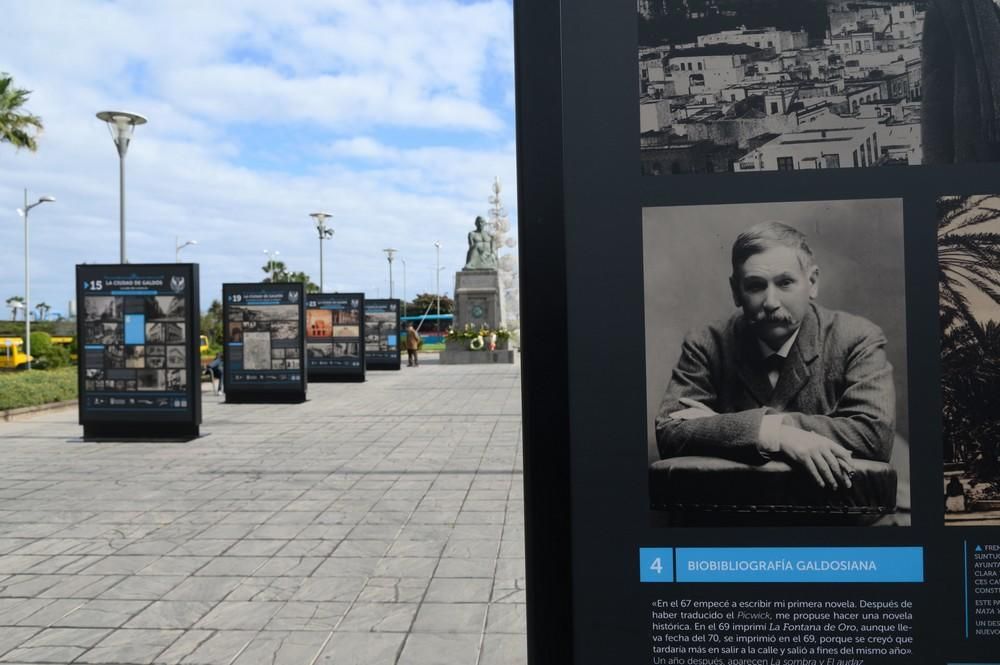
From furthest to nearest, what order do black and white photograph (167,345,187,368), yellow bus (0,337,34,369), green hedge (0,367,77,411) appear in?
1. yellow bus (0,337,34,369)
2. green hedge (0,367,77,411)
3. black and white photograph (167,345,187,368)

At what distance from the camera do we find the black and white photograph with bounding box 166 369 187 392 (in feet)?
35.7

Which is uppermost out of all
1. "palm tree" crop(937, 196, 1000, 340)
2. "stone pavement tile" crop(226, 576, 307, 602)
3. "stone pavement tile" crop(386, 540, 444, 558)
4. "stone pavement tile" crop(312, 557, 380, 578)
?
"palm tree" crop(937, 196, 1000, 340)

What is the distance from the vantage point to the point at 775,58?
1.47 meters

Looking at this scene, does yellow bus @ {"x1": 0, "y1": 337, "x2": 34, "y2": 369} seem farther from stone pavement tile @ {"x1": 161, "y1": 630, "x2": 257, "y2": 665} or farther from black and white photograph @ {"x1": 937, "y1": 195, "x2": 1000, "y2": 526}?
black and white photograph @ {"x1": 937, "y1": 195, "x2": 1000, "y2": 526}

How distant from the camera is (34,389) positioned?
15633 millimetres

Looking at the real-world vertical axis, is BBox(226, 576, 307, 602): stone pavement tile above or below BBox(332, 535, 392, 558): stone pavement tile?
below

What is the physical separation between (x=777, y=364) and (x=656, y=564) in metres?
0.47

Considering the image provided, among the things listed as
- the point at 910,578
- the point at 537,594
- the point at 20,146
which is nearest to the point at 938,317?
the point at 910,578

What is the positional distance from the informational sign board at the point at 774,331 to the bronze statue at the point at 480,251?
36652mm

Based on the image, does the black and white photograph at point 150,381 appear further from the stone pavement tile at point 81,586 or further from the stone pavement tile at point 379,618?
the stone pavement tile at point 379,618

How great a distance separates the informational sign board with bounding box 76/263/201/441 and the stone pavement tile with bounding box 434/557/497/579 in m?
7.08

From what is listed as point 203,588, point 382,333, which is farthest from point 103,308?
point 382,333

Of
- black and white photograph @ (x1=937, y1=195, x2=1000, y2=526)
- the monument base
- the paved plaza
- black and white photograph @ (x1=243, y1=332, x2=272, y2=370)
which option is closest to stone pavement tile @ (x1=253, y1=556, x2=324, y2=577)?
the paved plaza

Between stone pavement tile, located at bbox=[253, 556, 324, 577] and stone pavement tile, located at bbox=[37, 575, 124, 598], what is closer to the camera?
stone pavement tile, located at bbox=[37, 575, 124, 598]
